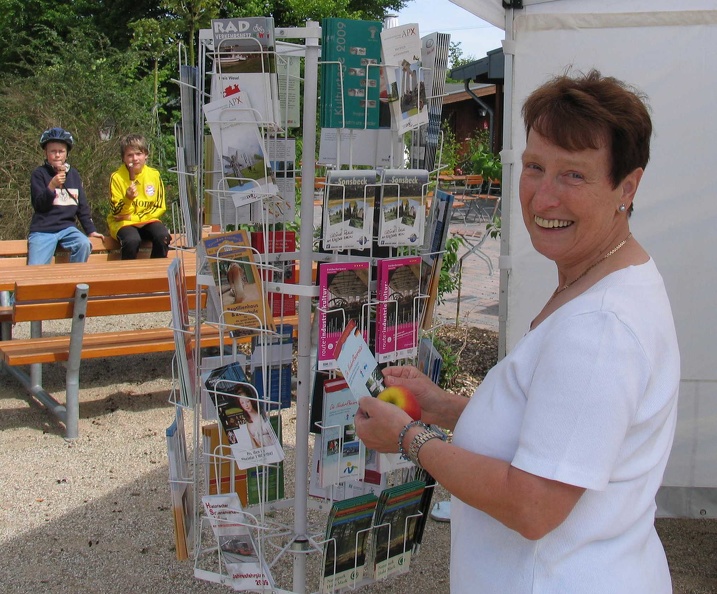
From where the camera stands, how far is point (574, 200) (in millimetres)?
1449

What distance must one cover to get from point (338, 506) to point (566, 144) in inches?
50.6

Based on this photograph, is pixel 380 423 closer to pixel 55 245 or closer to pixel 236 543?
pixel 236 543

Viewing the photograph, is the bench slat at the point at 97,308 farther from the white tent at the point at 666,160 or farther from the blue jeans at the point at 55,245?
the white tent at the point at 666,160

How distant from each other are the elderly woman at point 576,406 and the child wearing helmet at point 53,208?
225 inches

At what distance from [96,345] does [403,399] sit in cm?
357

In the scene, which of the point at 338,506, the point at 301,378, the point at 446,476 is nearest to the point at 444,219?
the point at 301,378

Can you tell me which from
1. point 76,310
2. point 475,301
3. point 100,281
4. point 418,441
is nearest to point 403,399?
point 418,441

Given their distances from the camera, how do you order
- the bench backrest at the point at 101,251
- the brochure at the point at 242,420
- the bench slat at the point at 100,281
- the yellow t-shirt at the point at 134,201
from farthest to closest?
the yellow t-shirt at the point at 134,201 → the bench backrest at the point at 101,251 → the bench slat at the point at 100,281 → the brochure at the point at 242,420

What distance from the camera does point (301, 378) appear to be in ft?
7.73

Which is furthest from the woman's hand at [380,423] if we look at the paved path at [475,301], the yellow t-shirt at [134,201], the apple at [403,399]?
the yellow t-shirt at [134,201]

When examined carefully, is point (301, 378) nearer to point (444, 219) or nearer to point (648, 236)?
point (444, 219)

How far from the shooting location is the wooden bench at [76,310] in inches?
178

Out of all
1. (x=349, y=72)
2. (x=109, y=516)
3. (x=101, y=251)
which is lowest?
(x=109, y=516)

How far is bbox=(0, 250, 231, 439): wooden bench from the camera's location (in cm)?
453
